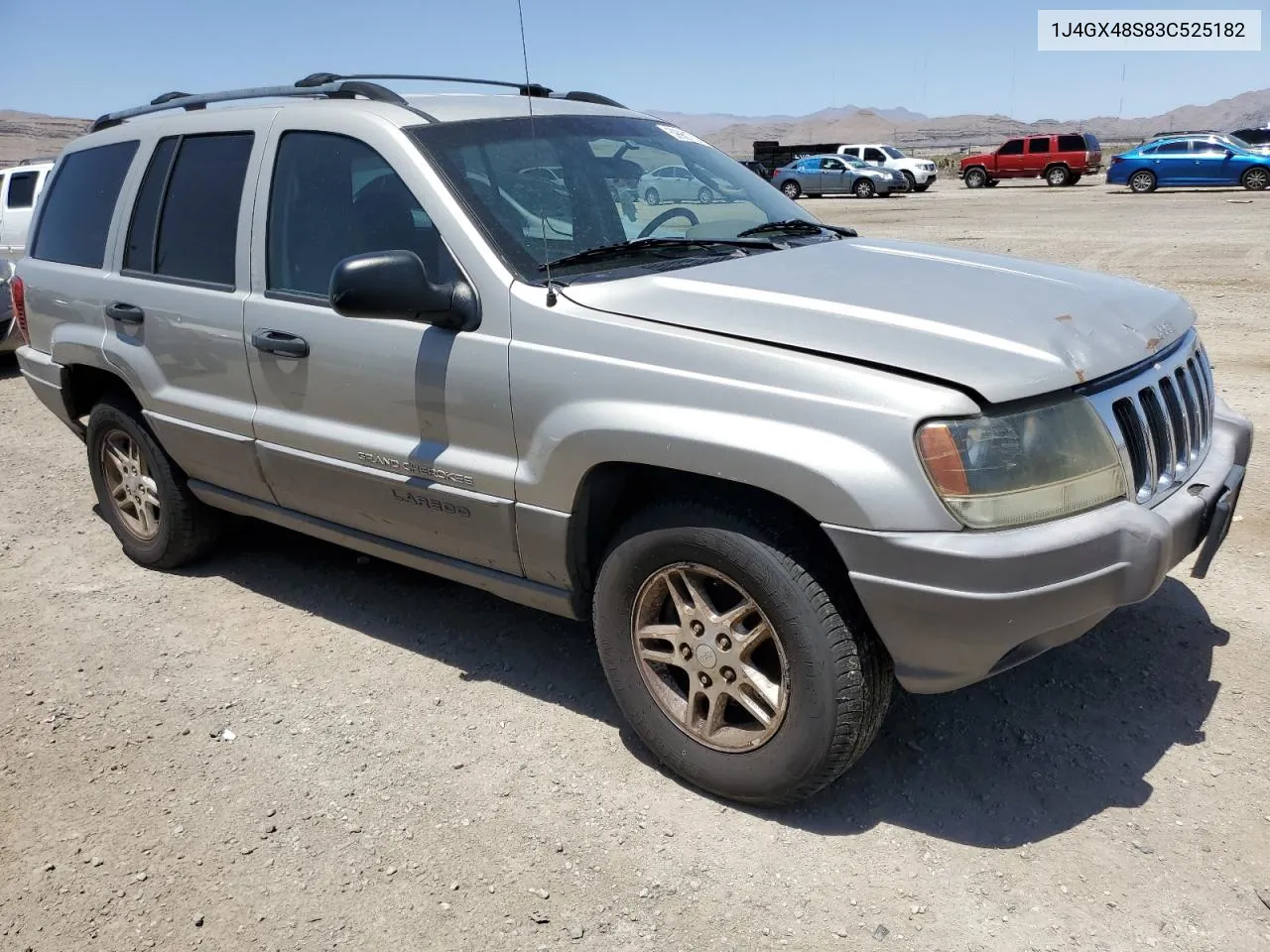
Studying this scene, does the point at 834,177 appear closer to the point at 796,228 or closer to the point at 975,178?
the point at 975,178

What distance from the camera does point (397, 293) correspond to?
10.6 feet

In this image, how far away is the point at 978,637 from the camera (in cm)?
269

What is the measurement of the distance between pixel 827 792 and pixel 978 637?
82 cm

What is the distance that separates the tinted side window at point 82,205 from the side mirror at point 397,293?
224cm

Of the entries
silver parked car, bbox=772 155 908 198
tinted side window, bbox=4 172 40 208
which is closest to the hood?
tinted side window, bbox=4 172 40 208

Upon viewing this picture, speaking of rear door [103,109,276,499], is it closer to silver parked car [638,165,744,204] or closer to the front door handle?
the front door handle

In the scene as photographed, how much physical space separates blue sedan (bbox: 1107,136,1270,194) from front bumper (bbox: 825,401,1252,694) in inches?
1169

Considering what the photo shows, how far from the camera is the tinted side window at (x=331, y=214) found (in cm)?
360

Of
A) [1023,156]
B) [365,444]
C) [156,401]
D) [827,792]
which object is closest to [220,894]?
[365,444]

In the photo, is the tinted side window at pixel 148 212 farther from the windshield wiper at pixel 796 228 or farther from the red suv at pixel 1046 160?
the red suv at pixel 1046 160

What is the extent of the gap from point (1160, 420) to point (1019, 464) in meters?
0.67

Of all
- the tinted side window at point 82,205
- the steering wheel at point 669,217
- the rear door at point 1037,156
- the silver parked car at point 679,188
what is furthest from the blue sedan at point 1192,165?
the tinted side window at point 82,205

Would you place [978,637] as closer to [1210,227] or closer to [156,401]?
[156,401]

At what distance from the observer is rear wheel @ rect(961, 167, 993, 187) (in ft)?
122
